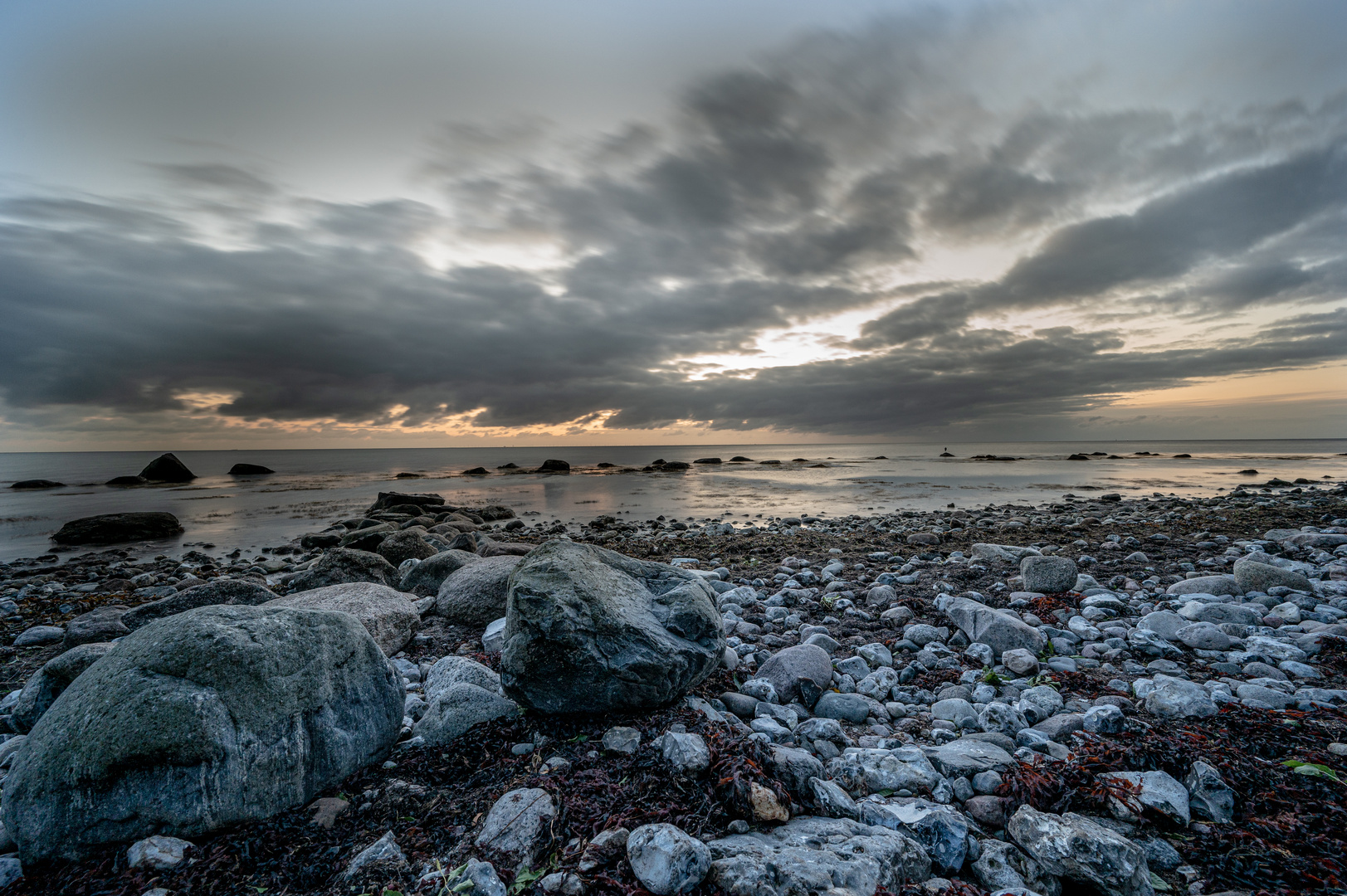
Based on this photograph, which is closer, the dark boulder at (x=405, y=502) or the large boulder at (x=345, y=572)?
the large boulder at (x=345, y=572)

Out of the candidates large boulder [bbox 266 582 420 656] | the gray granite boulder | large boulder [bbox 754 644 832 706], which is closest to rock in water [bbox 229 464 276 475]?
large boulder [bbox 266 582 420 656]

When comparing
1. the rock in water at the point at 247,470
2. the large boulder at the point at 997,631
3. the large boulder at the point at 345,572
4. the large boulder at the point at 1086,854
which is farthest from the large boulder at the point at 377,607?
the rock in water at the point at 247,470

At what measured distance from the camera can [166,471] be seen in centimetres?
4047

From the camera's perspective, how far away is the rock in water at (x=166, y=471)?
39906mm

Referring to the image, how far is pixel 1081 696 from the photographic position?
3945mm

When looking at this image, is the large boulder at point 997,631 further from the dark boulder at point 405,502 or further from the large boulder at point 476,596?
the dark boulder at point 405,502

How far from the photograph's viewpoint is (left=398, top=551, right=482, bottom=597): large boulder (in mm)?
7711

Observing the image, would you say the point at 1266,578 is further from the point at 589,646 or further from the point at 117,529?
the point at 117,529

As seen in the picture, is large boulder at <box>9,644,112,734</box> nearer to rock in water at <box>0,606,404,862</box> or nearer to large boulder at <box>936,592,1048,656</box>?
rock in water at <box>0,606,404,862</box>

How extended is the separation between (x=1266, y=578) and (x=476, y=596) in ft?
30.5

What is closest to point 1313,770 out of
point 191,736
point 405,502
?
point 191,736

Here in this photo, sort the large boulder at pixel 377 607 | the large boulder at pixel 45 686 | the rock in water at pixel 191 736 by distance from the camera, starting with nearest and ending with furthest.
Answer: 1. the rock in water at pixel 191 736
2. the large boulder at pixel 45 686
3. the large boulder at pixel 377 607

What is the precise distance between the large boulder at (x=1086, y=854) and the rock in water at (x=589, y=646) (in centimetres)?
202

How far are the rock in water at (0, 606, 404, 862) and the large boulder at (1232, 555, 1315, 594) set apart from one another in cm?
910
